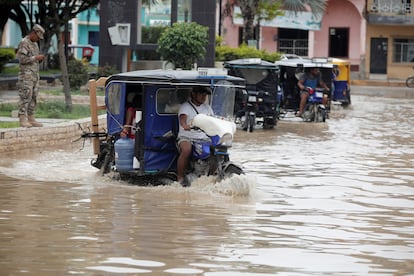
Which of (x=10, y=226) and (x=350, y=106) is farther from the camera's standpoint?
(x=350, y=106)

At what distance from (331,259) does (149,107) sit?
490cm

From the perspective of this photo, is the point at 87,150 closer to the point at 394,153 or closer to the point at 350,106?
the point at 394,153

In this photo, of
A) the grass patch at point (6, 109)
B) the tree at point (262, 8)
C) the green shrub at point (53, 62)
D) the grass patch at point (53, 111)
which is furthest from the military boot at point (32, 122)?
the tree at point (262, 8)

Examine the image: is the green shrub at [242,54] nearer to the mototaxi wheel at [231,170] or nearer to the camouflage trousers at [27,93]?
the camouflage trousers at [27,93]

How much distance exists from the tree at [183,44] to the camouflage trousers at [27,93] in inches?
557

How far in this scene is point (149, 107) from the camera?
12680 mm

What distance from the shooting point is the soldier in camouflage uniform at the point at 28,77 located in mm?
16781

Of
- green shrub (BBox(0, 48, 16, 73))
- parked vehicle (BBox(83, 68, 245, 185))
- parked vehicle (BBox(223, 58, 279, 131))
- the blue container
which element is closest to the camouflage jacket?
parked vehicle (BBox(83, 68, 245, 185))

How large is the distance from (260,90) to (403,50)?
36226mm

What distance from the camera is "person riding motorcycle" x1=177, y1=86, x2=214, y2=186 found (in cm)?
1241

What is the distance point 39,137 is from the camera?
54.5ft

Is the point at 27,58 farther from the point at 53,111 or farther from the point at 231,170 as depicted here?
the point at 231,170

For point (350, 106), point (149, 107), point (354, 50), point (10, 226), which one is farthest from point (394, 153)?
point (354, 50)

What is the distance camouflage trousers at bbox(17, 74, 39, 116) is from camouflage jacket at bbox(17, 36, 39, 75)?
111 mm
